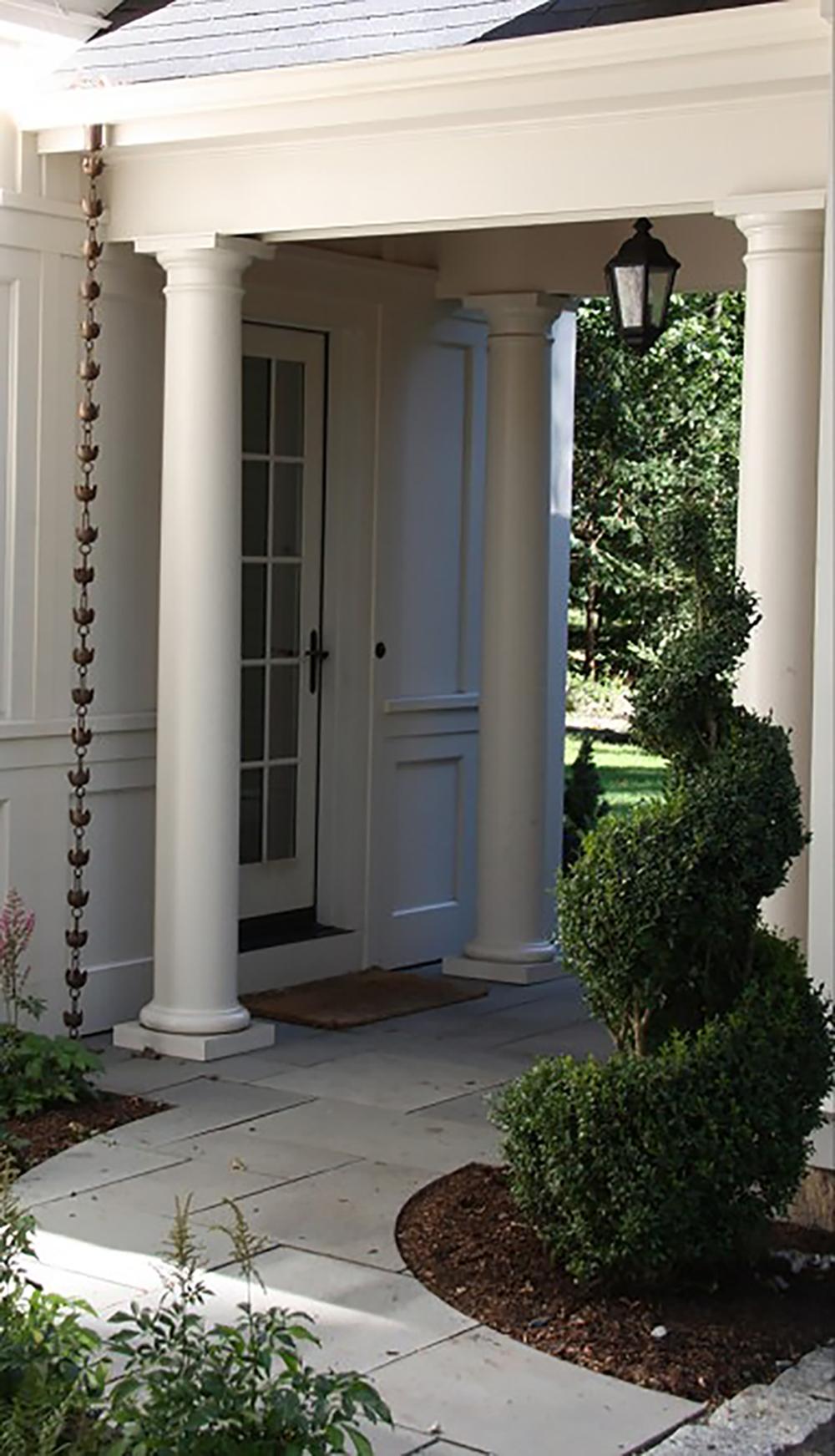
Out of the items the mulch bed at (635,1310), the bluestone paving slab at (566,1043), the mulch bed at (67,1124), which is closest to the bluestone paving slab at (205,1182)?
the mulch bed at (67,1124)

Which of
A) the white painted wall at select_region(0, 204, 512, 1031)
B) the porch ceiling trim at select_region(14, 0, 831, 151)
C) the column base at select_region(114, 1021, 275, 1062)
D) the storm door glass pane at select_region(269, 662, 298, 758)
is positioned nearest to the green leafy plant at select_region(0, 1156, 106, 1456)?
the column base at select_region(114, 1021, 275, 1062)

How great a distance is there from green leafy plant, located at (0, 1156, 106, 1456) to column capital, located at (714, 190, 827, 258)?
3.37 metres

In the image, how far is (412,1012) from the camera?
8469 millimetres

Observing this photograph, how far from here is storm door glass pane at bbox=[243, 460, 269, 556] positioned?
Result: 8.62 meters

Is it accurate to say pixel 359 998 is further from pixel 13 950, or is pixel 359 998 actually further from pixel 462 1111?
pixel 13 950

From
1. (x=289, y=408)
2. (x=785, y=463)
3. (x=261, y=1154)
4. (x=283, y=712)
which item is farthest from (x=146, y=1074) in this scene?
(x=785, y=463)

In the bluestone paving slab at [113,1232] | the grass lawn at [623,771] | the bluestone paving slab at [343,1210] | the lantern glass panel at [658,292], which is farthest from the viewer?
the grass lawn at [623,771]

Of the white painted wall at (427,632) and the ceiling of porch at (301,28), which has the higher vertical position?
the ceiling of porch at (301,28)

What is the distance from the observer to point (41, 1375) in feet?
12.8

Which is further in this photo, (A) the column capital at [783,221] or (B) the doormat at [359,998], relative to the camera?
(B) the doormat at [359,998]

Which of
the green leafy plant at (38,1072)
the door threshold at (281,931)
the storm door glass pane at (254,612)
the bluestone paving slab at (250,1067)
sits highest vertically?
the storm door glass pane at (254,612)

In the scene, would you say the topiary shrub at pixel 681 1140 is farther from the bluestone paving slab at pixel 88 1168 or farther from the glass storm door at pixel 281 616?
the glass storm door at pixel 281 616

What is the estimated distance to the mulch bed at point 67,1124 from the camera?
20.8 ft

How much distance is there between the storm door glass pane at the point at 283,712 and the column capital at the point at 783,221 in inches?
131
